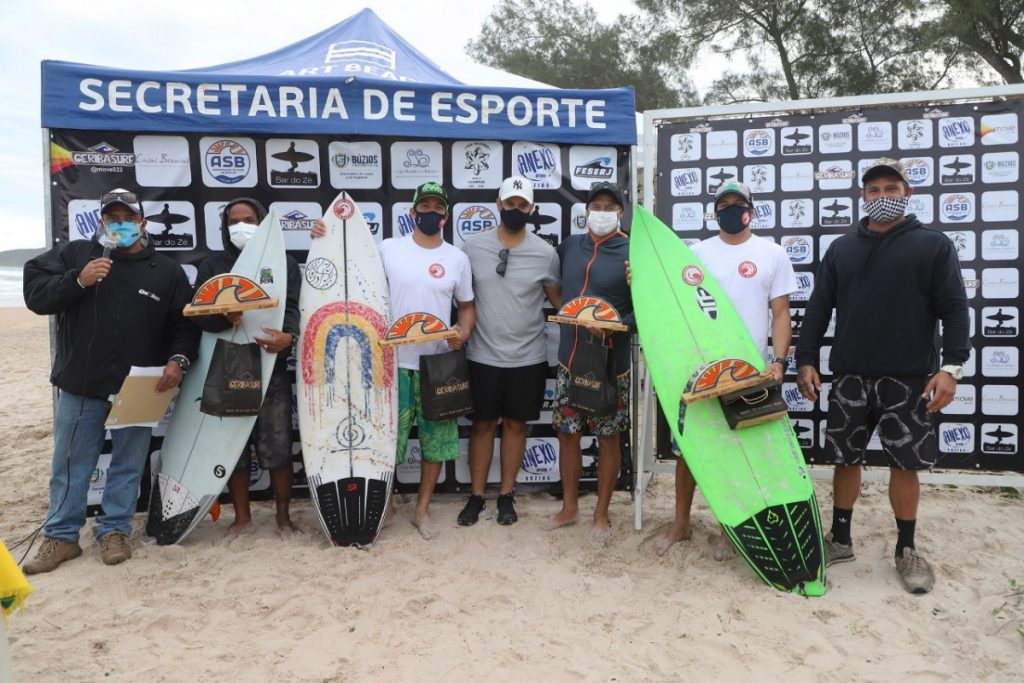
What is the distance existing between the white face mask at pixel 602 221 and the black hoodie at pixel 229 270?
56.5 inches

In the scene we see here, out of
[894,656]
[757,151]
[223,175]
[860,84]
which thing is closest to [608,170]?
[757,151]

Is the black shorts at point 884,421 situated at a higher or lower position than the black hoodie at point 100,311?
lower

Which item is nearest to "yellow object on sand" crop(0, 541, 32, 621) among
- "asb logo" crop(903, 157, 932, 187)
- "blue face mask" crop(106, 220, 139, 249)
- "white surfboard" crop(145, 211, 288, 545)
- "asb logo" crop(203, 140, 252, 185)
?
"white surfboard" crop(145, 211, 288, 545)

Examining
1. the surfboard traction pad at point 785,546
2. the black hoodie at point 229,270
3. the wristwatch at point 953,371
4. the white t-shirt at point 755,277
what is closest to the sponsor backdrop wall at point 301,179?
the black hoodie at point 229,270

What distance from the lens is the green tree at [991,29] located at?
8.72m

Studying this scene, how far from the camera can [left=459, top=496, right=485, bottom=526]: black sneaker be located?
345 centimetres

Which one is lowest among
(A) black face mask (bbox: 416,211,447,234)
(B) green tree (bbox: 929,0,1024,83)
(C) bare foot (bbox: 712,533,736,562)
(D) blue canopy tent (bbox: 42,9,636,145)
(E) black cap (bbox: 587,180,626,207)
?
(C) bare foot (bbox: 712,533,736,562)

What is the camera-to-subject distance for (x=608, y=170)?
377 cm

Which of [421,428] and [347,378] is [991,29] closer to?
[421,428]

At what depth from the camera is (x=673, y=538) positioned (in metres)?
3.20

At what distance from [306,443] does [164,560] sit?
0.77 metres

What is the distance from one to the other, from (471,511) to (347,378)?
0.90 m

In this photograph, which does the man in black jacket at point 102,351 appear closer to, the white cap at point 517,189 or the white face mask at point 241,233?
the white face mask at point 241,233

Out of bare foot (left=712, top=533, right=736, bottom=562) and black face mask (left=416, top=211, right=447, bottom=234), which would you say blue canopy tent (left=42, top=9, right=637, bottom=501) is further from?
bare foot (left=712, top=533, right=736, bottom=562)
